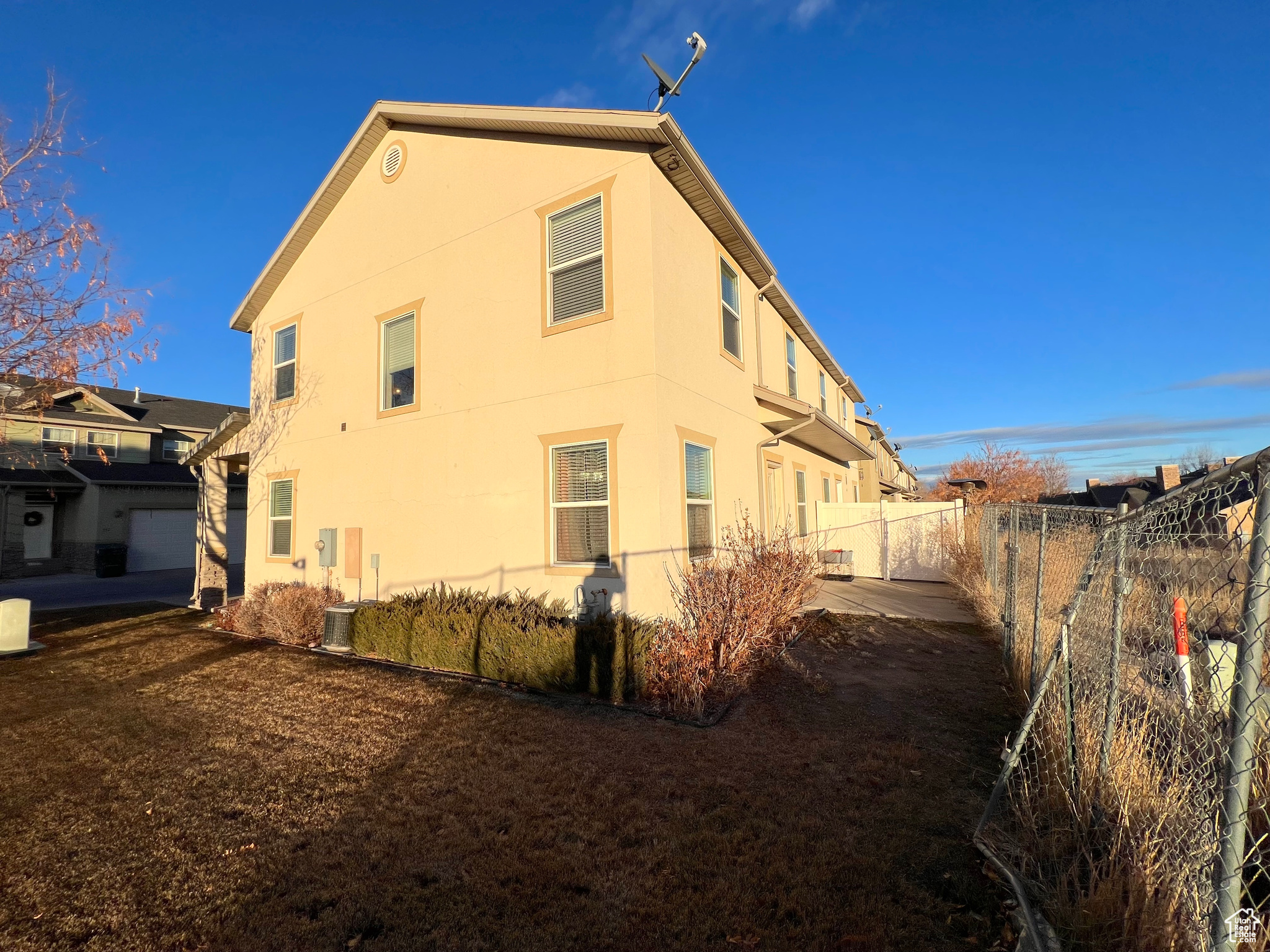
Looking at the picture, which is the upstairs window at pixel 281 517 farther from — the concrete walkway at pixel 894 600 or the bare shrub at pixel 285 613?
the concrete walkway at pixel 894 600

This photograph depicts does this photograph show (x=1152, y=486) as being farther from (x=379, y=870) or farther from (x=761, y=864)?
(x=379, y=870)

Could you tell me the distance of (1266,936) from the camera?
225 centimetres

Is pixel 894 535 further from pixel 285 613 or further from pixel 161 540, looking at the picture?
pixel 161 540

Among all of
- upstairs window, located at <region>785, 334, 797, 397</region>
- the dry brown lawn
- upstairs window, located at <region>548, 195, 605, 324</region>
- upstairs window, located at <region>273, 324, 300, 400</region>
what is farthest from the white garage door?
upstairs window, located at <region>785, 334, 797, 397</region>

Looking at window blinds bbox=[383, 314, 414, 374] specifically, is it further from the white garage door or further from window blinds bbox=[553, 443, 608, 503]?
the white garage door

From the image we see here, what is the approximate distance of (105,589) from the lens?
1722 cm

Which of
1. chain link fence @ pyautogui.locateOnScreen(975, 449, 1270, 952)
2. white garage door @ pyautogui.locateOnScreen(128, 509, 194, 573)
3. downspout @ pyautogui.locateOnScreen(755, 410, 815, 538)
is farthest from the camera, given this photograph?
white garage door @ pyautogui.locateOnScreen(128, 509, 194, 573)

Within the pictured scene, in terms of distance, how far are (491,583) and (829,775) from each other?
5.19 metres

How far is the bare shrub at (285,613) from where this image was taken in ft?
31.5

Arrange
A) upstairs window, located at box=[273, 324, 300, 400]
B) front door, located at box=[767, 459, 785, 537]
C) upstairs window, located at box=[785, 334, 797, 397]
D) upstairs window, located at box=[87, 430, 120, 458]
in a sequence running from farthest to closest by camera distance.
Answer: upstairs window, located at box=[87, 430, 120, 458]
upstairs window, located at box=[785, 334, 797, 397]
upstairs window, located at box=[273, 324, 300, 400]
front door, located at box=[767, 459, 785, 537]

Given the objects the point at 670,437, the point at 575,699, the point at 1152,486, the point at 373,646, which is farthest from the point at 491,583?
the point at 1152,486

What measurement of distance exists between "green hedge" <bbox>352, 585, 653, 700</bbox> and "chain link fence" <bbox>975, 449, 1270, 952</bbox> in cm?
340

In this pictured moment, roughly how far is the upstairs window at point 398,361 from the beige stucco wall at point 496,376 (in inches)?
9.5

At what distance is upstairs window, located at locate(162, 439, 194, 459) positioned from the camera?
1015 inches
